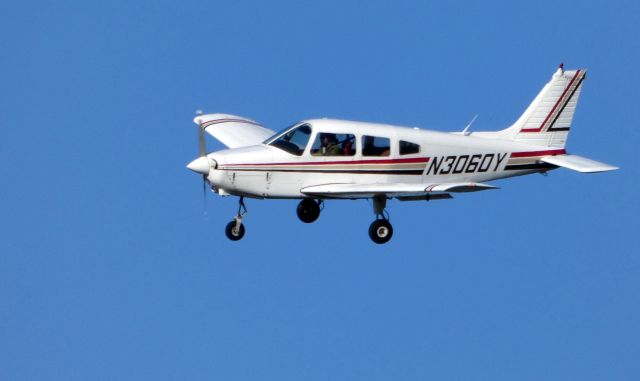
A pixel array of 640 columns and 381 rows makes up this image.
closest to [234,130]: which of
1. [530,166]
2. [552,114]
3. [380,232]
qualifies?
[380,232]

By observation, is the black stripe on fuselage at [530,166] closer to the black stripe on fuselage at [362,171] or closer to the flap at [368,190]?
the black stripe on fuselage at [362,171]

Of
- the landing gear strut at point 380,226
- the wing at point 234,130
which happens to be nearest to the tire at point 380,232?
the landing gear strut at point 380,226

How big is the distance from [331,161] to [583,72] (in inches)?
278

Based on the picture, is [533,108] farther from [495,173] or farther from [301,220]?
[301,220]

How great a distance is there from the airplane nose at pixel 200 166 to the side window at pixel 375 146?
138 inches

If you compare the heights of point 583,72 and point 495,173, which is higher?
point 583,72

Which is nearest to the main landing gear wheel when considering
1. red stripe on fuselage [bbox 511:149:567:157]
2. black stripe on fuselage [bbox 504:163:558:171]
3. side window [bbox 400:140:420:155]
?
side window [bbox 400:140:420:155]

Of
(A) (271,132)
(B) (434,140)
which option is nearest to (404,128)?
(B) (434,140)

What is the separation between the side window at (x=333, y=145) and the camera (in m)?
30.6

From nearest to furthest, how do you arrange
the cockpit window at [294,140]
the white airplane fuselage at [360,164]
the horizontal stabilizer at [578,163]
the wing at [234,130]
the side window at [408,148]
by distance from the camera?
the white airplane fuselage at [360,164] → the cockpit window at [294,140] → the side window at [408,148] → the horizontal stabilizer at [578,163] → the wing at [234,130]

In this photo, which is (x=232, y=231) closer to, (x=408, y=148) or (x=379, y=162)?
(x=379, y=162)

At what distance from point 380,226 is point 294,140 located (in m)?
2.70

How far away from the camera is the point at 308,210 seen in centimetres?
3200

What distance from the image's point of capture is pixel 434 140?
31.7m
